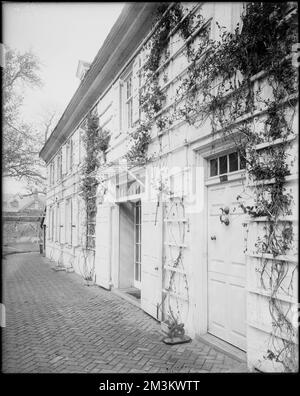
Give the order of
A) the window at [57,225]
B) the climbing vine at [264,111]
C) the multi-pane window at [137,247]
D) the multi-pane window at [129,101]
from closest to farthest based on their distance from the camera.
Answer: the climbing vine at [264,111], the multi-pane window at [129,101], the multi-pane window at [137,247], the window at [57,225]

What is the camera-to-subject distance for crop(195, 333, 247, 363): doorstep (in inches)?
151

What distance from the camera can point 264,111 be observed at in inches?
136

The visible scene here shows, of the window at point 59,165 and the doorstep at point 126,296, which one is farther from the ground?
the window at point 59,165

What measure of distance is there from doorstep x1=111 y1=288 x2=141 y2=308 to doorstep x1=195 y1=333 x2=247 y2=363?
227 centimetres

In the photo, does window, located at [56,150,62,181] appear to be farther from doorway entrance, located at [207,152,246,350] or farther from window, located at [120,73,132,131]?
doorway entrance, located at [207,152,246,350]

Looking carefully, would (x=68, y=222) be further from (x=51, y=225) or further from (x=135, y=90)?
(x=135, y=90)

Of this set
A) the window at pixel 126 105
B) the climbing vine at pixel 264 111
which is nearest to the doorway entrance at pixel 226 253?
the climbing vine at pixel 264 111

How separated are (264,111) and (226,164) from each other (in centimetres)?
111

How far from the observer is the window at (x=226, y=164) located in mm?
4188

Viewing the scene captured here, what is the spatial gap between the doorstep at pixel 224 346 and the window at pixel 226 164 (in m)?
2.29

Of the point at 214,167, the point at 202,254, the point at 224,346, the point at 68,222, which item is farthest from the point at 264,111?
the point at 68,222

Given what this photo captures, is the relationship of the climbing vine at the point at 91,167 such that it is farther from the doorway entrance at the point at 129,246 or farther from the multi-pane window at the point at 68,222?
the multi-pane window at the point at 68,222

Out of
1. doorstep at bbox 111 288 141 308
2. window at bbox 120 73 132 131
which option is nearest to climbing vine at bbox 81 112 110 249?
window at bbox 120 73 132 131
